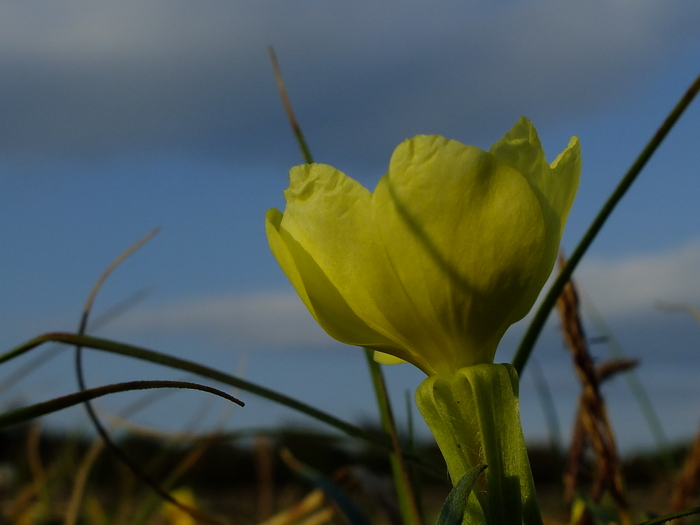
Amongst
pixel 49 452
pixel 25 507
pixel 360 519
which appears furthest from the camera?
pixel 49 452

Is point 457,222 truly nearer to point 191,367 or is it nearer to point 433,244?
point 433,244

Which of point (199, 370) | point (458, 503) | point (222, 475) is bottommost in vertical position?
point (458, 503)

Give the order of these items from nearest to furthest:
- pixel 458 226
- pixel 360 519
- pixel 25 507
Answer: pixel 458 226, pixel 360 519, pixel 25 507

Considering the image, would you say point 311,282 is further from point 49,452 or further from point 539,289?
point 49,452

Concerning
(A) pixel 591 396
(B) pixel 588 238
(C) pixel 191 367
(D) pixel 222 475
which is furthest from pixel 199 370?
(D) pixel 222 475

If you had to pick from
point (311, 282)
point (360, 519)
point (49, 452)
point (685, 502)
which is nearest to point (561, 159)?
point (311, 282)

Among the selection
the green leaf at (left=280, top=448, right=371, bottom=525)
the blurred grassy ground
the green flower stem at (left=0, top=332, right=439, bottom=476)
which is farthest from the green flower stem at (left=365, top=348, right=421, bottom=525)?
the blurred grassy ground
